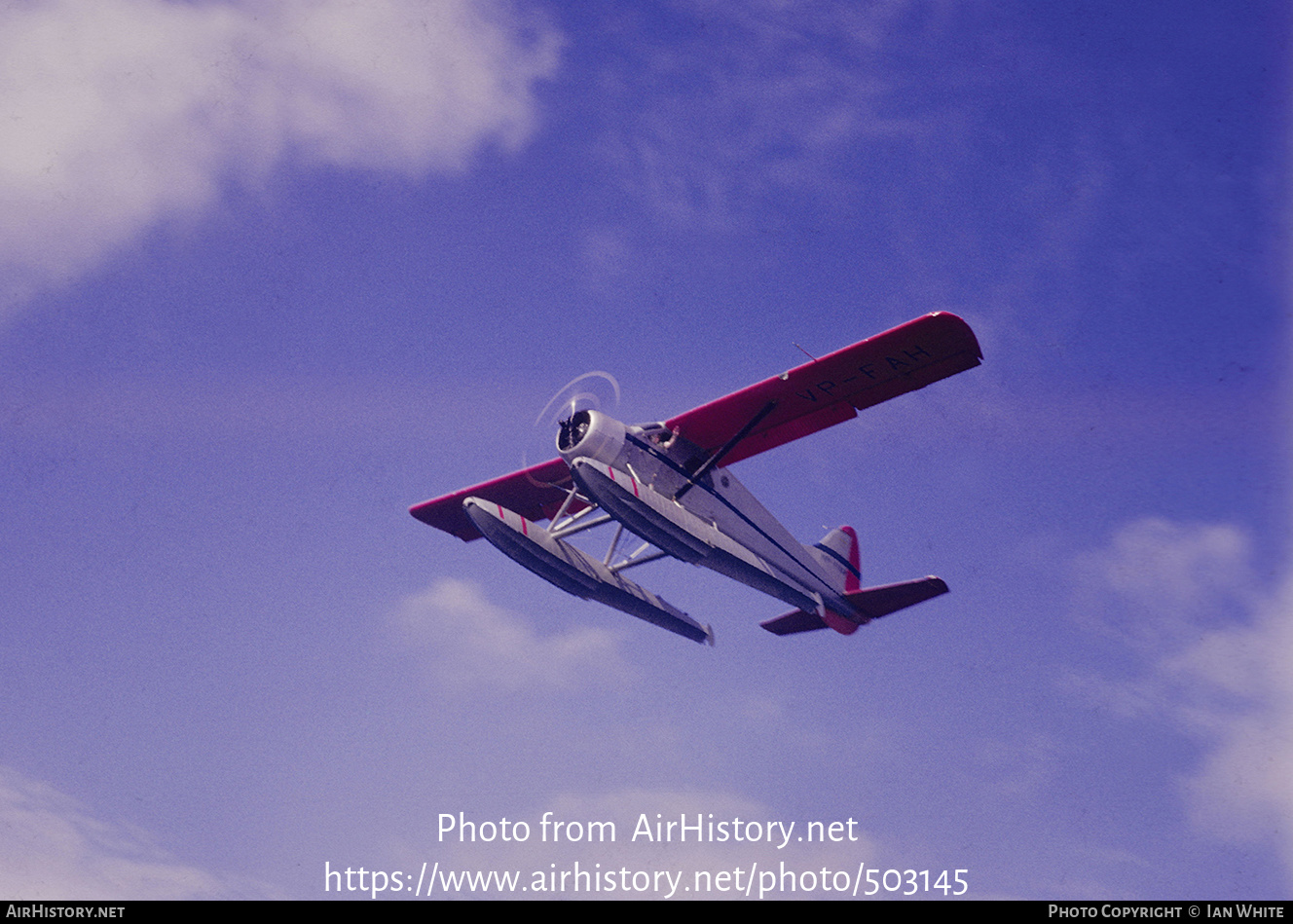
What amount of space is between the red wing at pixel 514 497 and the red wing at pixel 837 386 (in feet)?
12.4

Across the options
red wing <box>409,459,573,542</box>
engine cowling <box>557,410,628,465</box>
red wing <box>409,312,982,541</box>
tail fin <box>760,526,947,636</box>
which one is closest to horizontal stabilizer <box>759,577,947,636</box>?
tail fin <box>760,526,947,636</box>

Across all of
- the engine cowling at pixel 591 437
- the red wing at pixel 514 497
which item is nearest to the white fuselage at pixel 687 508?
the engine cowling at pixel 591 437

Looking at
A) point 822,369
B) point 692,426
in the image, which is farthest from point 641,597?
point 822,369

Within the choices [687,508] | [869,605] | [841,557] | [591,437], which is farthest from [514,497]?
[869,605]

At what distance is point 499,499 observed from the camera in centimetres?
2334

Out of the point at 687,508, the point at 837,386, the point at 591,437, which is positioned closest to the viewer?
the point at 591,437

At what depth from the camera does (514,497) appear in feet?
76.2

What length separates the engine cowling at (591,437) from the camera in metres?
18.0

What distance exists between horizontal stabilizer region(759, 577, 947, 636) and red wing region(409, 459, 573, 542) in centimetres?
495

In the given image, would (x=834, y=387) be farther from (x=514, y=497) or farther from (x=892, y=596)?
(x=514, y=497)

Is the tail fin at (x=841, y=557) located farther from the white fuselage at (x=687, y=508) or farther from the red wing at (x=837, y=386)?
the red wing at (x=837, y=386)

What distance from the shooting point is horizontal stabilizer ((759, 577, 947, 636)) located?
69.6 ft

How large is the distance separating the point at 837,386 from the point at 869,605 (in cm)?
532
